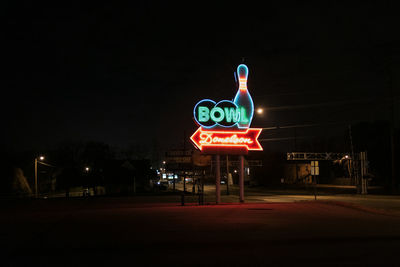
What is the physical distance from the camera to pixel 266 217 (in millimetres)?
16531

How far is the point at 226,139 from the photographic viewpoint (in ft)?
81.5

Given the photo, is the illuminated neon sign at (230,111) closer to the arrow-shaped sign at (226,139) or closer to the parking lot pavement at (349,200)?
the arrow-shaped sign at (226,139)

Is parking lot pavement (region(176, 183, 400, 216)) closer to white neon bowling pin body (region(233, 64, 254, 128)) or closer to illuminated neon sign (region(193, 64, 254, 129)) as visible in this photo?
white neon bowling pin body (region(233, 64, 254, 128))

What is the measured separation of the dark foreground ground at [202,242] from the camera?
8.81m

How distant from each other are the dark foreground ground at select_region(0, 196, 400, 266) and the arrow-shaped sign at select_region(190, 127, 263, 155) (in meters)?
8.89

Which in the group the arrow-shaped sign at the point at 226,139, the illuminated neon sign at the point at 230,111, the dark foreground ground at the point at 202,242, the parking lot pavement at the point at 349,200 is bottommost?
the parking lot pavement at the point at 349,200

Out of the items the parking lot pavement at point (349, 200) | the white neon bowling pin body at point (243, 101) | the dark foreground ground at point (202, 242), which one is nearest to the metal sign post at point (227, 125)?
the white neon bowling pin body at point (243, 101)

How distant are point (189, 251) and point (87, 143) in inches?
3465

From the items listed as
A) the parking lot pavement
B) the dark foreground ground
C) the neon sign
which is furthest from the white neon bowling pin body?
the dark foreground ground

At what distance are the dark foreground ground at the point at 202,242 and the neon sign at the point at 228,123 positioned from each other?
9.08 meters

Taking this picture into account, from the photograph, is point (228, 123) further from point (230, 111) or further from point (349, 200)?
point (349, 200)

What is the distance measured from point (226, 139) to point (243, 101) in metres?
2.82

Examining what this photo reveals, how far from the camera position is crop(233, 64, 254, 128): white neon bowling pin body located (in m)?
25.0

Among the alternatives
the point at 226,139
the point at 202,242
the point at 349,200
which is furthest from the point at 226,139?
the point at 202,242
